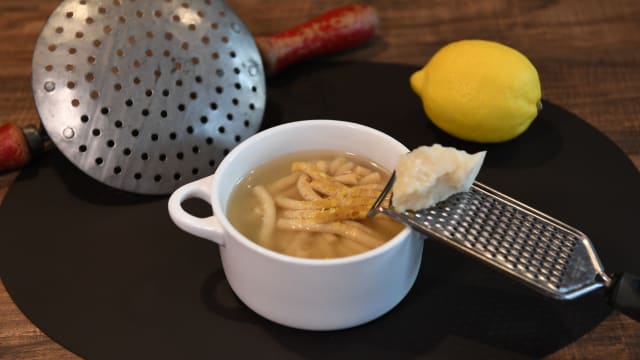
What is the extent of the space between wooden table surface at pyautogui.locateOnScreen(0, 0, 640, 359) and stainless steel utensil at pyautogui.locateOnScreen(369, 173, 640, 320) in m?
0.40

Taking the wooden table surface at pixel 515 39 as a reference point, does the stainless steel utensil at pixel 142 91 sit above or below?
above

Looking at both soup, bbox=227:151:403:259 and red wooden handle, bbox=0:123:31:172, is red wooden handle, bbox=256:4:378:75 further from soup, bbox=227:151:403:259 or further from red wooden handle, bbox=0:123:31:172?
red wooden handle, bbox=0:123:31:172

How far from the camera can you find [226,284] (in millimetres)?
1011

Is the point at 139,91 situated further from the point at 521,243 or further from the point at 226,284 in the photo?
the point at 521,243

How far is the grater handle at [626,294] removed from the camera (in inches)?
32.5

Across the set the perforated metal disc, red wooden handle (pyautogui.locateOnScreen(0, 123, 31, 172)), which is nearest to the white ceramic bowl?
the perforated metal disc

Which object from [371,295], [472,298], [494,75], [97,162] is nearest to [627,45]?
[494,75]

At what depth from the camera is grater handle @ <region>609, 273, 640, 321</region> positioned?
2.71 ft

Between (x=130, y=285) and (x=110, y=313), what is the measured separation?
0.05 meters

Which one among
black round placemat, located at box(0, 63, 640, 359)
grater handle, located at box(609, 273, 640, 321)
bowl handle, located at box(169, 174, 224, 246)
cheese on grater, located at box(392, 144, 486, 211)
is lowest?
black round placemat, located at box(0, 63, 640, 359)

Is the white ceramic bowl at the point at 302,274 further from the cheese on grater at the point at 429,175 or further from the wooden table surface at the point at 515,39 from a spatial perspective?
the wooden table surface at the point at 515,39

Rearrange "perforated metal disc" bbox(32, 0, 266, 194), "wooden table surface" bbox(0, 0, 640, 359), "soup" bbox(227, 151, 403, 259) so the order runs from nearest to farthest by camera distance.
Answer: "soup" bbox(227, 151, 403, 259) < "perforated metal disc" bbox(32, 0, 266, 194) < "wooden table surface" bbox(0, 0, 640, 359)

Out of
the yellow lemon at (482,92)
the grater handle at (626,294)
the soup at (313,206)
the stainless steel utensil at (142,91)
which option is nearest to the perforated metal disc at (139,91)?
the stainless steel utensil at (142,91)

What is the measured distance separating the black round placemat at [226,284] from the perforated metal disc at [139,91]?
2.9 inches
